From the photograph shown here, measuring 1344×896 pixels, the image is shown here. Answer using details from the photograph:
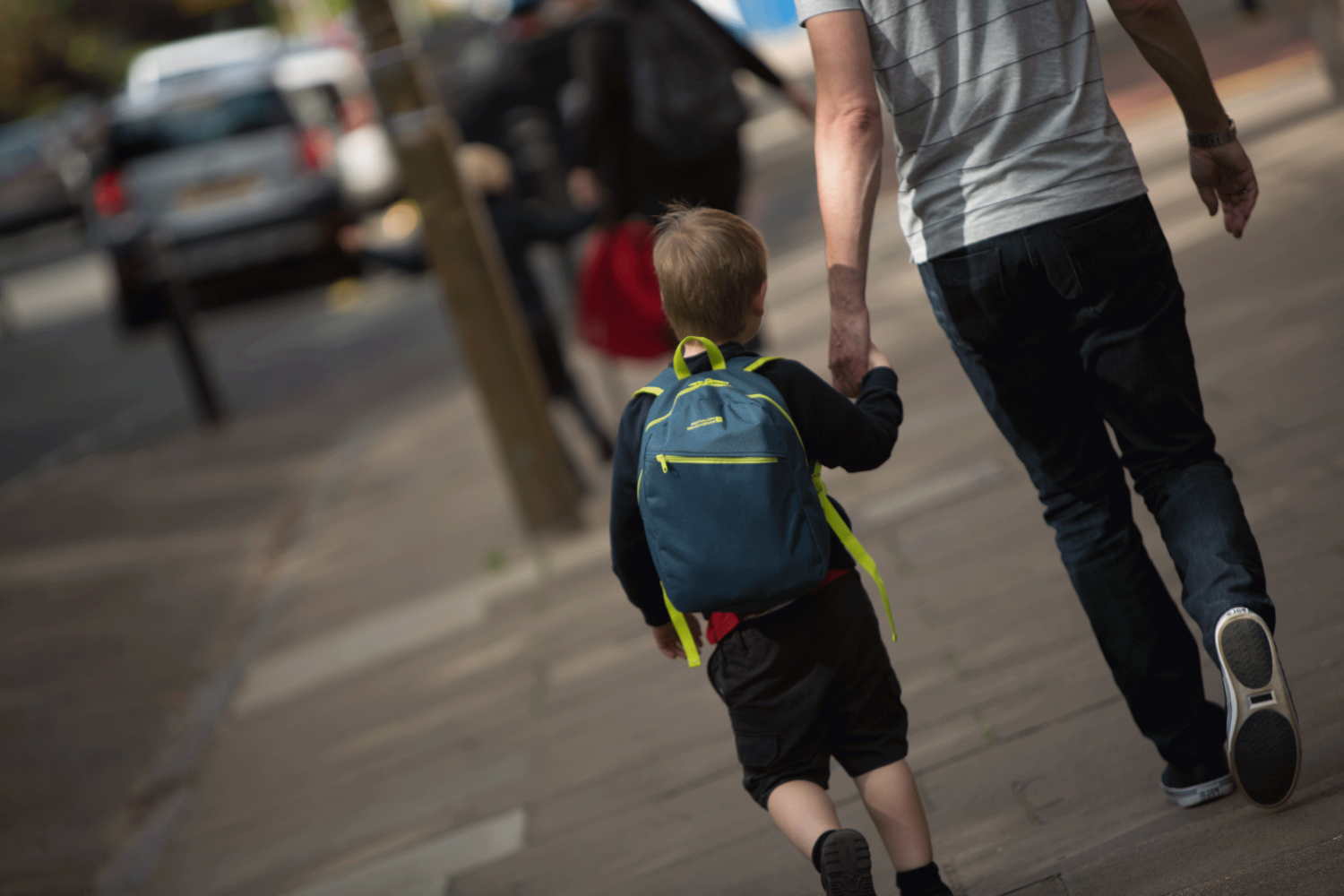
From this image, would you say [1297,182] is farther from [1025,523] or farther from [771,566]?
[771,566]

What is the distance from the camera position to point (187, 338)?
10328 millimetres

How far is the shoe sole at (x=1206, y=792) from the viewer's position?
8.80 ft

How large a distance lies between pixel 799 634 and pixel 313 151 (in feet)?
37.8

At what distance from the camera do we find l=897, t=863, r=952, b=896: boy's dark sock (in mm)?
2510

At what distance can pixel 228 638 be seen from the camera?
645cm

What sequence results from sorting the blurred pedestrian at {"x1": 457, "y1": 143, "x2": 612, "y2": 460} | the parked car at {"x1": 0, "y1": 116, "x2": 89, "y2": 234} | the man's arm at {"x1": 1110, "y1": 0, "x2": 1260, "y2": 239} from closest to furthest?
1. the man's arm at {"x1": 1110, "y1": 0, "x2": 1260, "y2": 239}
2. the blurred pedestrian at {"x1": 457, "y1": 143, "x2": 612, "y2": 460}
3. the parked car at {"x1": 0, "y1": 116, "x2": 89, "y2": 234}

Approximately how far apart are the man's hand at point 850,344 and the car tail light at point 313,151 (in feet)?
37.2

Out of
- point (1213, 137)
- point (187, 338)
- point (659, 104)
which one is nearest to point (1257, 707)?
point (1213, 137)

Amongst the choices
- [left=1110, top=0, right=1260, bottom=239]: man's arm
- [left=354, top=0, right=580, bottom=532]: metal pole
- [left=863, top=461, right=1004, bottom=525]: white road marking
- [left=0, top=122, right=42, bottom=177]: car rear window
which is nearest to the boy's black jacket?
[left=1110, top=0, right=1260, bottom=239]: man's arm

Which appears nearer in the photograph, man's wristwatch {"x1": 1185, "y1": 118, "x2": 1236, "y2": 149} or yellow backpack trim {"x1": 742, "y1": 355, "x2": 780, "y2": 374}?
yellow backpack trim {"x1": 742, "y1": 355, "x2": 780, "y2": 374}

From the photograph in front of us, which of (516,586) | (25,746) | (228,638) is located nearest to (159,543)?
(228,638)

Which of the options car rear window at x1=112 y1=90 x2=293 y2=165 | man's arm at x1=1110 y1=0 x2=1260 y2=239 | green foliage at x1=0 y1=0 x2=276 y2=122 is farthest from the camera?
green foliage at x1=0 y1=0 x2=276 y2=122

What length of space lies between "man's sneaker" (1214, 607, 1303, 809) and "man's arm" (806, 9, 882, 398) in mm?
763

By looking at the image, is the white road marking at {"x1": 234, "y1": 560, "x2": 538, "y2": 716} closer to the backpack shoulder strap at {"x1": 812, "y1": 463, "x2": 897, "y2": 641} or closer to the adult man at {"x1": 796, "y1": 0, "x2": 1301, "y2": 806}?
the backpack shoulder strap at {"x1": 812, "y1": 463, "x2": 897, "y2": 641}
